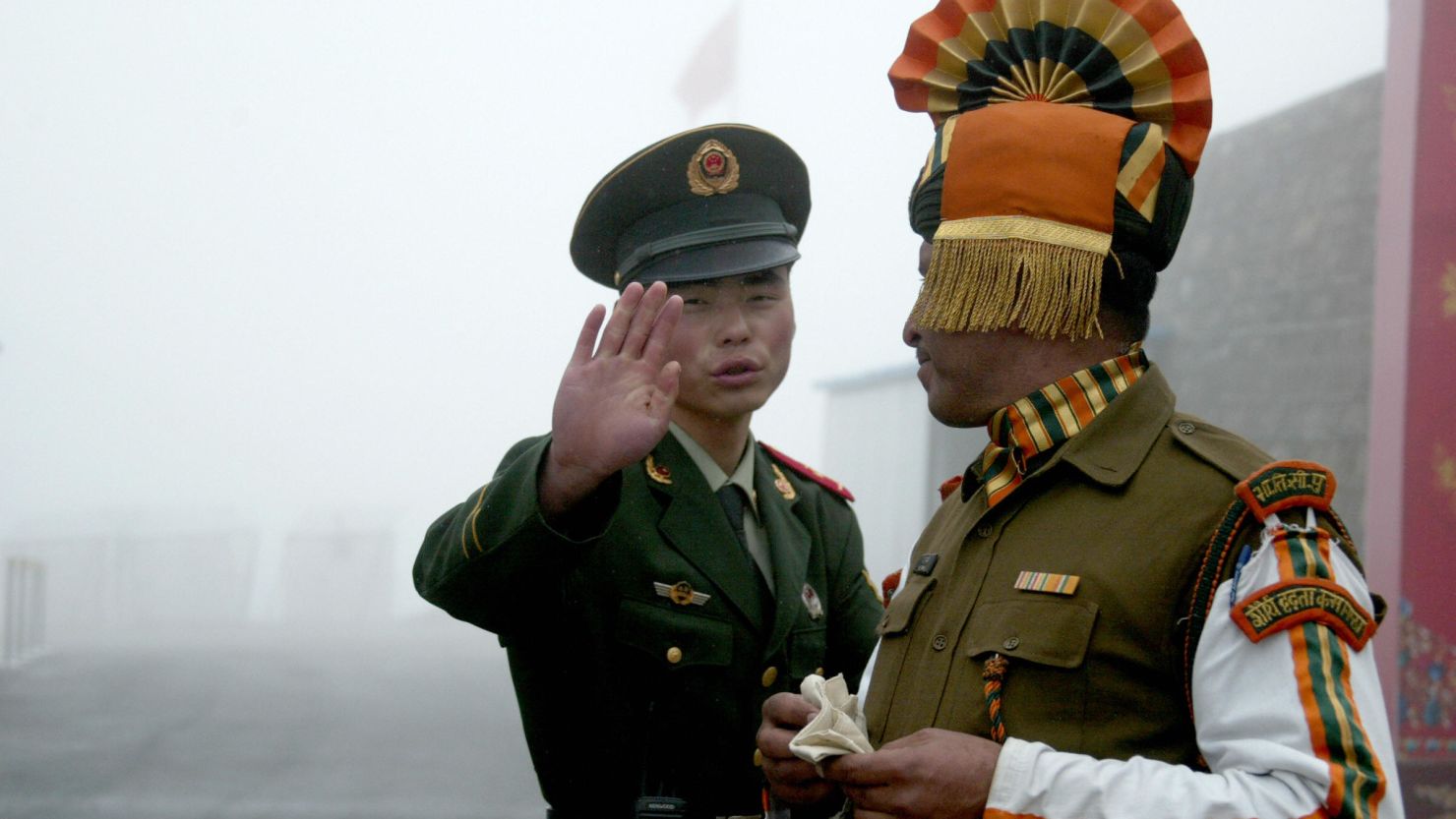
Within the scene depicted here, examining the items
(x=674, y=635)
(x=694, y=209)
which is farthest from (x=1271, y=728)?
(x=694, y=209)

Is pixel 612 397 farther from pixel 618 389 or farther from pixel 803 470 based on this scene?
pixel 803 470

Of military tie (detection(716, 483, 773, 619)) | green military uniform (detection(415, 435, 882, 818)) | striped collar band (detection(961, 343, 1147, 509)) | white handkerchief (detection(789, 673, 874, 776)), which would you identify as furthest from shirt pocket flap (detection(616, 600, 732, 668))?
striped collar band (detection(961, 343, 1147, 509))

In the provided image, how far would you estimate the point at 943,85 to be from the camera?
5.27 feet

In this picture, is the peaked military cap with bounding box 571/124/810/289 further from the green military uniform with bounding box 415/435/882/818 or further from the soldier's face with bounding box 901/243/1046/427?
the soldier's face with bounding box 901/243/1046/427

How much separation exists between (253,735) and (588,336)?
137 inches

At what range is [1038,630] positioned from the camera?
1321 millimetres

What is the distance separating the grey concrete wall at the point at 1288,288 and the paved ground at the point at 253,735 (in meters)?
4.14

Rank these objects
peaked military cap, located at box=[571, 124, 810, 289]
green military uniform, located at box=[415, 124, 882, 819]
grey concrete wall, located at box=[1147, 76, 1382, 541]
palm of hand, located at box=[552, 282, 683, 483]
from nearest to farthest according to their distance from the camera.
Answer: palm of hand, located at box=[552, 282, 683, 483] < green military uniform, located at box=[415, 124, 882, 819] < peaked military cap, located at box=[571, 124, 810, 289] < grey concrete wall, located at box=[1147, 76, 1382, 541]

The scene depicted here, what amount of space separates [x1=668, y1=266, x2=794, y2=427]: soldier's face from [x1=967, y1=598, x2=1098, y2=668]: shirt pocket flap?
32.2 inches

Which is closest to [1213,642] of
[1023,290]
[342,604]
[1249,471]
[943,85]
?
[1249,471]

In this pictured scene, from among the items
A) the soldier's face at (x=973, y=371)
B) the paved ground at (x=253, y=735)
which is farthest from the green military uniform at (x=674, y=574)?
the paved ground at (x=253, y=735)

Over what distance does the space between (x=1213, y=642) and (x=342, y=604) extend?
Answer: 557cm

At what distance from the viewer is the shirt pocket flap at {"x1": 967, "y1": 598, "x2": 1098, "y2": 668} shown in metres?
1.29

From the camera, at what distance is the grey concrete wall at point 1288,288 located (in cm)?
654
